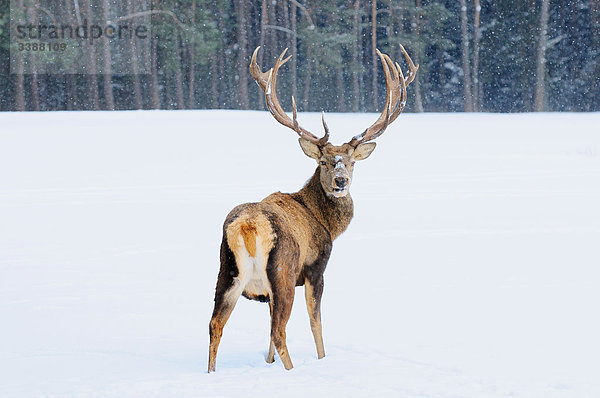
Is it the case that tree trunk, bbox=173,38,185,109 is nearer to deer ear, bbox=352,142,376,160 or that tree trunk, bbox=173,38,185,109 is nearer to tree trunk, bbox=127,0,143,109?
tree trunk, bbox=127,0,143,109

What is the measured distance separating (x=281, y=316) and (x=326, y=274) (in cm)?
401

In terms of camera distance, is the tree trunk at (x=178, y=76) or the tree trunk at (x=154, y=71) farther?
the tree trunk at (x=178, y=76)

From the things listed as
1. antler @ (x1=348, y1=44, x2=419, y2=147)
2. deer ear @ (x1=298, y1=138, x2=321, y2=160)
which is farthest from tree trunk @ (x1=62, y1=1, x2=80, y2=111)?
deer ear @ (x1=298, y1=138, x2=321, y2=160)

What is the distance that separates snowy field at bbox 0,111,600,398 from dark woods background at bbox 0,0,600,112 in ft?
63.0

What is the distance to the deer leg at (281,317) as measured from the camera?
519 cm

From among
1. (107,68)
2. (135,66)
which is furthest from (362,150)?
(135,66)

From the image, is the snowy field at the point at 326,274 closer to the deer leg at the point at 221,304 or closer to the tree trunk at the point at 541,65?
the deer leg at the point at 221,304

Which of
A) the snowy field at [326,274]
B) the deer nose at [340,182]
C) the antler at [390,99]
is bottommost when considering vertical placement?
the snowy field at [326,274]

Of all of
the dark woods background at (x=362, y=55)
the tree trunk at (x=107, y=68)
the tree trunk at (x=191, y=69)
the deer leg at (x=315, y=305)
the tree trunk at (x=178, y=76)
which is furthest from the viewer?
the tree trunk at (x=178, y=76)

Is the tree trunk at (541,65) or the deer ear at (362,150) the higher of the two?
the tree trunk at (541,65)

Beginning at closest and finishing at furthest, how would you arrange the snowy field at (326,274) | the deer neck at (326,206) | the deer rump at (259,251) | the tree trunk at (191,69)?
the deer rump at (259,251), the snowy field at (326,274), the deer neck at (326,206), the tree trunk at (191,69)

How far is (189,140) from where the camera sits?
22.9 metres

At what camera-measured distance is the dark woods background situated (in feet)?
134

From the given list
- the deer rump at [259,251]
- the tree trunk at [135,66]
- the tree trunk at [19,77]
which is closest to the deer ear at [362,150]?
the deer rump at [259,251]
